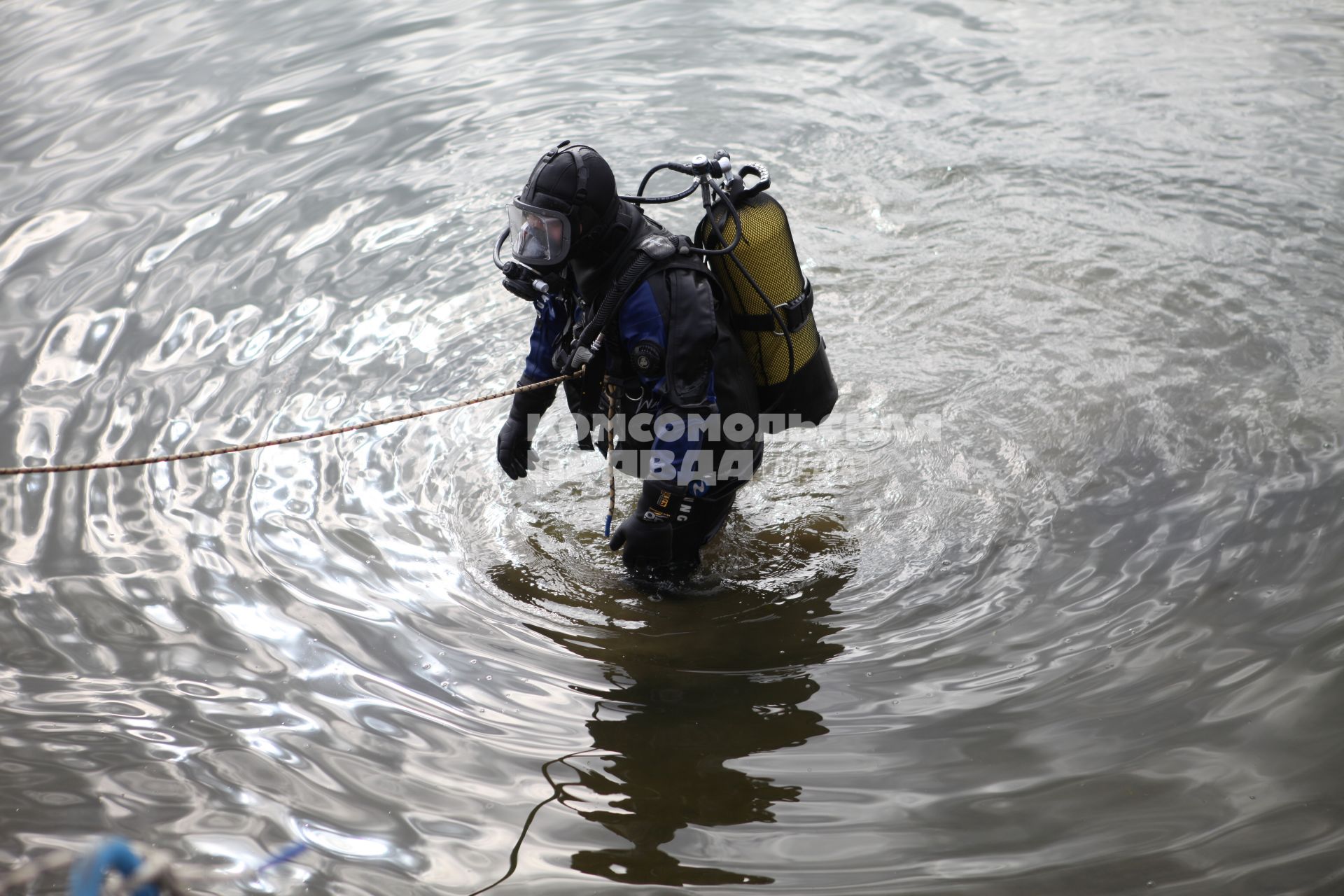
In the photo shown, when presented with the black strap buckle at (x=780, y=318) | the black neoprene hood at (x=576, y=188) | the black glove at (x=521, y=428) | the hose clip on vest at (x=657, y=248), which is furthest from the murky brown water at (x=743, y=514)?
the black neoprene hood at (x=576, y=188)

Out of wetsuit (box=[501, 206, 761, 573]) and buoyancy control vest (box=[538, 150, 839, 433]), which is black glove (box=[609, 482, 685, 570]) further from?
buoyancy control vest (box=[538, 150, 839, 433])

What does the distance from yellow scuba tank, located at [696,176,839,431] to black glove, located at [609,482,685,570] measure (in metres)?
0.51

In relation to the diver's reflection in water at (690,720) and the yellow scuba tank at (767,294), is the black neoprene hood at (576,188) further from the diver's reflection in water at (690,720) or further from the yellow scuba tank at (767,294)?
the diver's reflection in water at (690,720)

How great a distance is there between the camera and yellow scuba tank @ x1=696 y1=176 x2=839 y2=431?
3453 mm

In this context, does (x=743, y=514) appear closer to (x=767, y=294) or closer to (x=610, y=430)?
(x=610, y=430)

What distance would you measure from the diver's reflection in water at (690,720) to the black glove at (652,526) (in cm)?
34

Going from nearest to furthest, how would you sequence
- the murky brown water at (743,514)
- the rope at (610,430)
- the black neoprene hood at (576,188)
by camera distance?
the murky brown water at (743,514) < the black neoprene hood at (576,188) < the rope at (610,430)

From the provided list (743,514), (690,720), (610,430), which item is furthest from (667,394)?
(743,514)

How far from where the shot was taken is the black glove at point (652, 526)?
3.53m

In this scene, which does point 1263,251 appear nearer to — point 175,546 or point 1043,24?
point 1043,24

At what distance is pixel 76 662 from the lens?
3689 mm

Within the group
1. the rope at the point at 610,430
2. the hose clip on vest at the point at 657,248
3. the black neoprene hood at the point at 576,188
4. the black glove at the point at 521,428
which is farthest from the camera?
the black glove at the point at 521,428

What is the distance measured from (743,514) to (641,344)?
4.48 ft

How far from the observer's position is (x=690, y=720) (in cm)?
341
